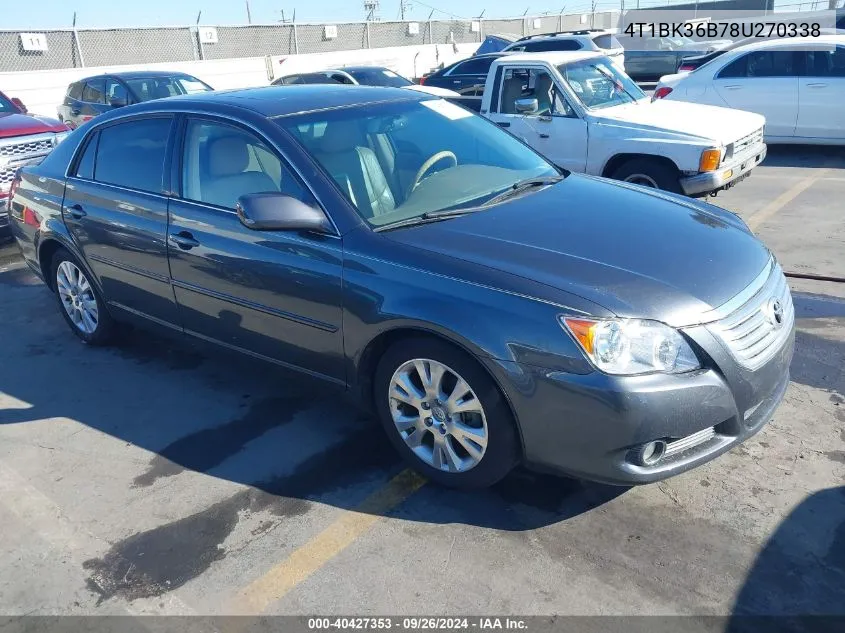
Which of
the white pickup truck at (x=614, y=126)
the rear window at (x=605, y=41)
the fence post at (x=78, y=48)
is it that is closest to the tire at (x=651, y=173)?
the white pickup truck at (x=614, y=126)

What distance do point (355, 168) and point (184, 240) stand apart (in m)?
1.06

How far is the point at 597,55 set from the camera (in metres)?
8.50

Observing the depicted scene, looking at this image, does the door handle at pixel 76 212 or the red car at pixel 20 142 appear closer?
the door handle at pixel 76 212

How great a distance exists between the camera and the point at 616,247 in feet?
10.8

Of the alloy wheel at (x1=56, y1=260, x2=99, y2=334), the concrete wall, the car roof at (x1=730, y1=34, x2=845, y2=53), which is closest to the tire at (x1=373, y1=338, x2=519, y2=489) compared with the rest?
the alloy wheel at (x1=56, y1=260, x2=99, y2=334)

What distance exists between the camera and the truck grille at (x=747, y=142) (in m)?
7.31

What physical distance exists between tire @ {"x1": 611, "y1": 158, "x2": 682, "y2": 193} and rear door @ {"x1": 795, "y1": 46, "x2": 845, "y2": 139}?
4.23 meters

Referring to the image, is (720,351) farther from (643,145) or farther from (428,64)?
(428,64)

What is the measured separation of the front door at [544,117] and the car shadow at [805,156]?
13.0 feet

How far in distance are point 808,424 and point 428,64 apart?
26.0 meters

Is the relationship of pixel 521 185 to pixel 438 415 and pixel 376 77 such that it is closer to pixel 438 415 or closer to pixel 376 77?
pixel 438 415

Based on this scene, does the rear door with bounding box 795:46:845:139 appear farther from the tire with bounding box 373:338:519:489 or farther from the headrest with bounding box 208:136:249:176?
the tire with bounding box 373:338:519:489

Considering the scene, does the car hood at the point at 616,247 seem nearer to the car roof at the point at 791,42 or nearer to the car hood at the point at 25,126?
the car hood at the point at 25,126

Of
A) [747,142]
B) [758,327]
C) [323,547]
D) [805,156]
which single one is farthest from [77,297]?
[805,156]
